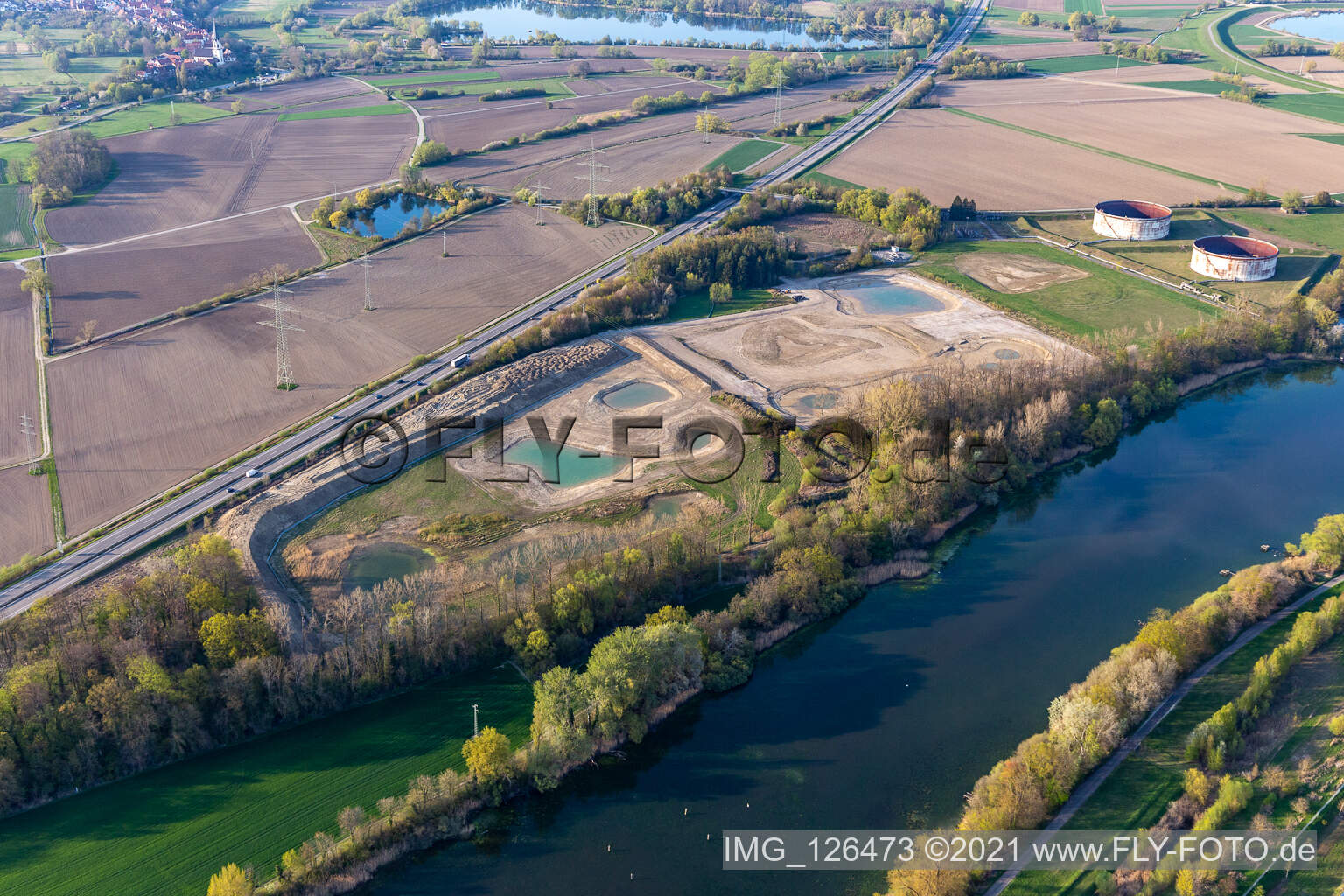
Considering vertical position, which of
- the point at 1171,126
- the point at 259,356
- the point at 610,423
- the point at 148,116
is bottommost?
the point at 610,423

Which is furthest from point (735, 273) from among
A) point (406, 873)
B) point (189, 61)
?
point (189, 61)

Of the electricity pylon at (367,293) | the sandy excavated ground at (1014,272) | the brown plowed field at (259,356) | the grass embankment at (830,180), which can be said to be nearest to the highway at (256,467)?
the brown plowed field at (259,356)

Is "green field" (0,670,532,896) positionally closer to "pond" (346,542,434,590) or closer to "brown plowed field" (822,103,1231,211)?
"pond" (346,542,434,590)

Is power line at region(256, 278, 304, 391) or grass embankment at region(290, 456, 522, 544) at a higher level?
power line at region(256, 278, 304, 391)

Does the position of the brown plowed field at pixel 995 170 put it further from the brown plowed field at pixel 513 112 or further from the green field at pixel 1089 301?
the brown plowed field at pixel 513 112

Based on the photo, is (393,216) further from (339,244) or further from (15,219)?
(15,219)

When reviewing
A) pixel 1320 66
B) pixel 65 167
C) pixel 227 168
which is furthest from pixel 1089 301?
pixel 1320 66

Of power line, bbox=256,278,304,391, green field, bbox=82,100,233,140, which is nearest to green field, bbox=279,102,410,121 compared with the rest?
green field, bbox=82,100,233,140
